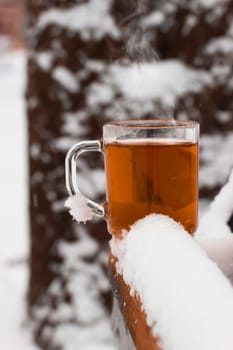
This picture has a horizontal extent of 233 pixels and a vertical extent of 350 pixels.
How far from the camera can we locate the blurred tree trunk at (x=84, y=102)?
8.14 feet

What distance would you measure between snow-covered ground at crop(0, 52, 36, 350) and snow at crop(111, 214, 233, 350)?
2221mm

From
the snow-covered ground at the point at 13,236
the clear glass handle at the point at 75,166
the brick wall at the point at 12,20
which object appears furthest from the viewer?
the brick wall at the point at 12,20

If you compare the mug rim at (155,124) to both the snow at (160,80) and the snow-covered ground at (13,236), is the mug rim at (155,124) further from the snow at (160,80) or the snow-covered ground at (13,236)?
the snow-covered ground at (13,236)

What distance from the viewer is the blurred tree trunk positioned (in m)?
2.48

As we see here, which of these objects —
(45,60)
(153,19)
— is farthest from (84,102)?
(153,19)

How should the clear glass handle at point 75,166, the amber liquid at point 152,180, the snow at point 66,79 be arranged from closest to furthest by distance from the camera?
the amber liquid at point 152,180
the clear glass handle at point 75,166
the snow at point 66,79

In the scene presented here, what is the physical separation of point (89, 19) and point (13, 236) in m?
2.56

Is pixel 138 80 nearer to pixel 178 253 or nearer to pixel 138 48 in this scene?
pixel 138 48

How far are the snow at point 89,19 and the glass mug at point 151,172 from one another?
1.56 meters

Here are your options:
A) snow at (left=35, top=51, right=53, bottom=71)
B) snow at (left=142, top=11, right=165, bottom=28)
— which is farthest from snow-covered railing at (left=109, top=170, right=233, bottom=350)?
snow at (left=35, top=51, right=53, bottom=71)

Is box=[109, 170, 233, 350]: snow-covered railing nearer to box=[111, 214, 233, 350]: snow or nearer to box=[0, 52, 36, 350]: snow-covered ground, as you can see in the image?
box=[111, 214, 233, 350]: snow

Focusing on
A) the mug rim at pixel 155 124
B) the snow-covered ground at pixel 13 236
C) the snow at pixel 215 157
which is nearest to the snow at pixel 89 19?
the snow at pixel 215 157

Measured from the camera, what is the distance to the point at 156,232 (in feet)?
2.76

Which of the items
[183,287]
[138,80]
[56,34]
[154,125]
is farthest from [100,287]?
[183,287]
